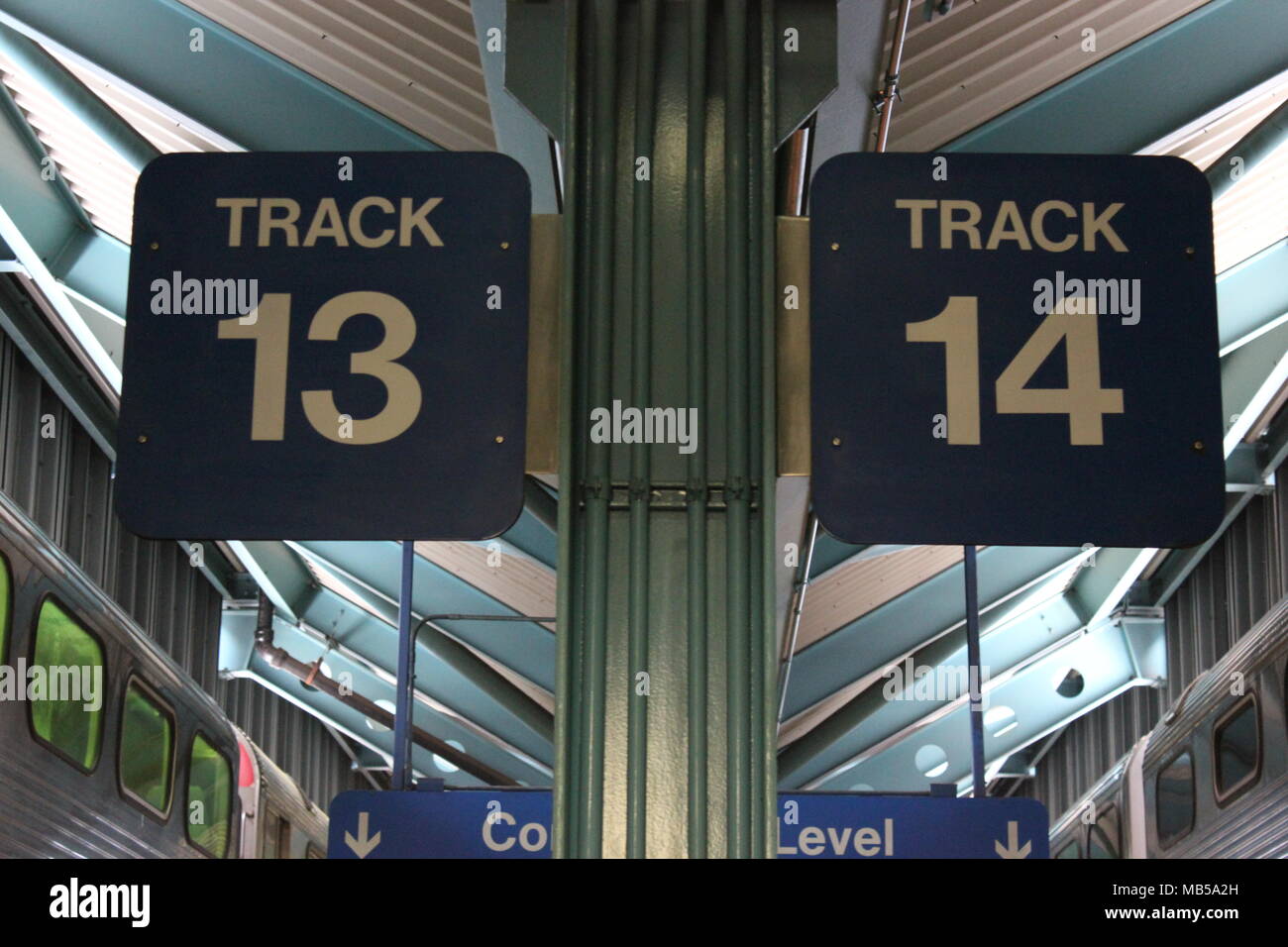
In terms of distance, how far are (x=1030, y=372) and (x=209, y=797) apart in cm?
745

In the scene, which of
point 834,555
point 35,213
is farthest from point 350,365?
point 834,555

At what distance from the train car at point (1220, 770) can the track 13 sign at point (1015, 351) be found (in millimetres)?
4351

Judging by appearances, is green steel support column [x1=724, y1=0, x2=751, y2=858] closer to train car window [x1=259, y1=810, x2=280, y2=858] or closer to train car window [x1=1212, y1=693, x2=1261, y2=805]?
train car window [x1=1212, y1=693, x2=1261, y2=805]

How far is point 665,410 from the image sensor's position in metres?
3.71

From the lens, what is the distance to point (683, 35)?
4008 millimetres

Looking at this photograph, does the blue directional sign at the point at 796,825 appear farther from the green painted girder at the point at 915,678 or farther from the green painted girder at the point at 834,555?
the green painted girder at the point at 915,678

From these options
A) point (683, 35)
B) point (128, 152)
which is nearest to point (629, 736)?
point (683, 35)

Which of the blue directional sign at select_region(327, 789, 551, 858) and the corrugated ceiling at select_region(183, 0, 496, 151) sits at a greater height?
the corrugated ceiling at select_region(183, 0, 496, 151)

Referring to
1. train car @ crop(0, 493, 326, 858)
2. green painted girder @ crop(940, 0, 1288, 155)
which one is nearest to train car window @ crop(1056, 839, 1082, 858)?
train car @ crop(0, 493, 326, 858)

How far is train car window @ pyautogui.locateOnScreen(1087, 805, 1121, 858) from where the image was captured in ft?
39.0

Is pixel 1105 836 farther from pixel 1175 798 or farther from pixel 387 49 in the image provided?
pixel 387 49

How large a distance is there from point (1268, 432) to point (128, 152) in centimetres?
654

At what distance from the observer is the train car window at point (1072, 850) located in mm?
13398
